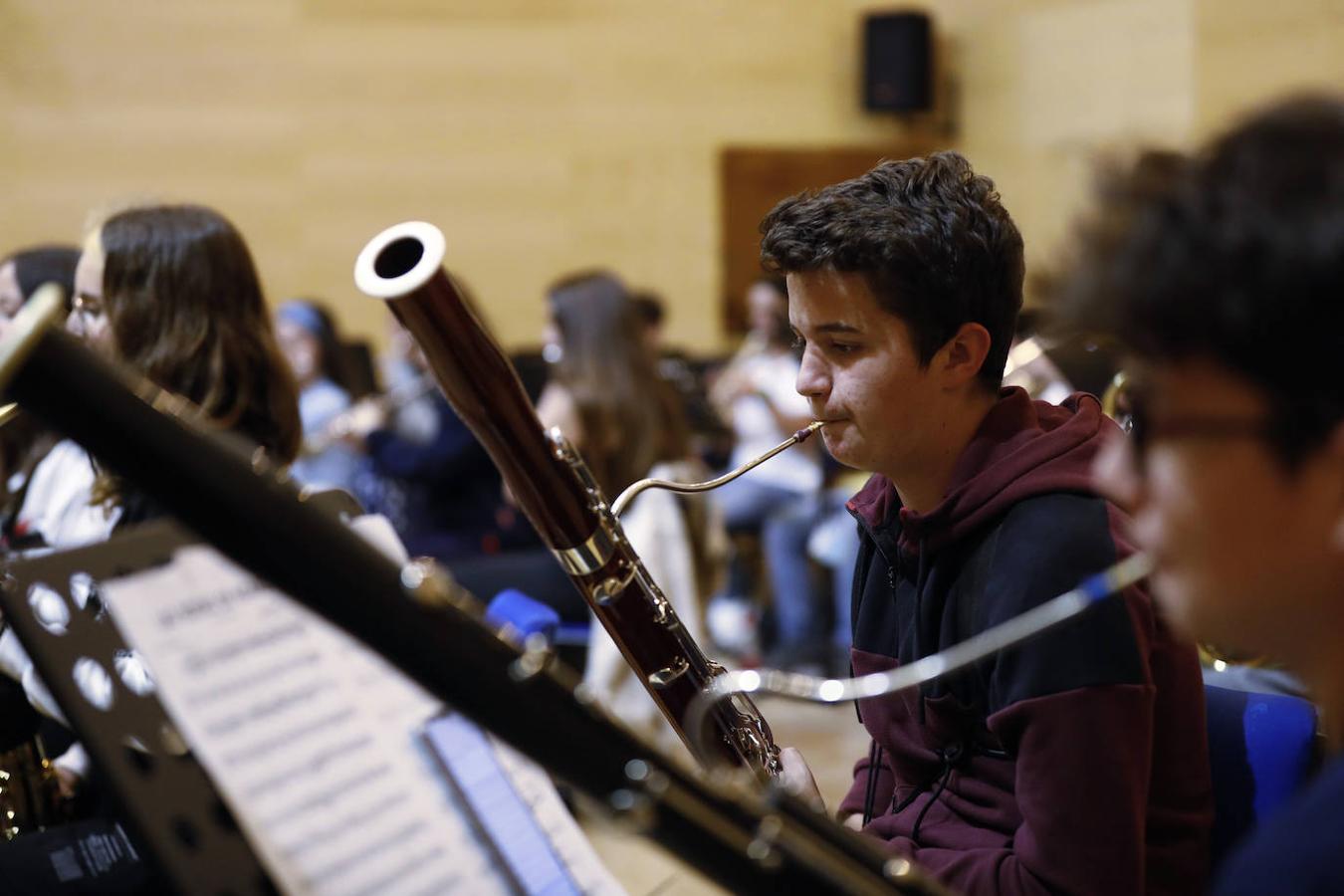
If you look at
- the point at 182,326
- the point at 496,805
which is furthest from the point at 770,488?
the point at 496,805

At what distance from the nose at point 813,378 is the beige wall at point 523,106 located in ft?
13.9

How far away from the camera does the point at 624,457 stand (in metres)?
3.30

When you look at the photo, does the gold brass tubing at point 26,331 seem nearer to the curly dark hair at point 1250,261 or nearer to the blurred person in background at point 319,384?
the curly dark hair at point 1250,261

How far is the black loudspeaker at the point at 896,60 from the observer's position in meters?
6.87

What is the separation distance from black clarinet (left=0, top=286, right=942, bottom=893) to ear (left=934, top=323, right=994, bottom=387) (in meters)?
0.65

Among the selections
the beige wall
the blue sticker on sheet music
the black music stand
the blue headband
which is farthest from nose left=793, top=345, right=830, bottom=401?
the beige wall

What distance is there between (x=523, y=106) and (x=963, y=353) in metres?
5.46

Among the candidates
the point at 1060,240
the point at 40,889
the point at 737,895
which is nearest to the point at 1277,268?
the point at 1060,240

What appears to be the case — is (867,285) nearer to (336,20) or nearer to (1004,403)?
(1004,403)

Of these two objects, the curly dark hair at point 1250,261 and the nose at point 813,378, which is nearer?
the curly dark hair at point 1250,261

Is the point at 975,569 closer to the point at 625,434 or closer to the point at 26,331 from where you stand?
the point at 26,331

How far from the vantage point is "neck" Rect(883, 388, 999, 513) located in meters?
1.33

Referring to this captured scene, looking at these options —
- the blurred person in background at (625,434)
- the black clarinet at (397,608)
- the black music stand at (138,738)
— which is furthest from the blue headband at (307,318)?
the black clarinet at (397,608)

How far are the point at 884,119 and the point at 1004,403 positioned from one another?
610 centimetres
